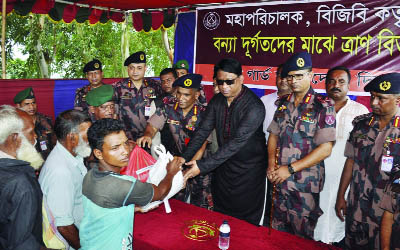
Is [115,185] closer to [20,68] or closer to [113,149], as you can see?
[113,149]

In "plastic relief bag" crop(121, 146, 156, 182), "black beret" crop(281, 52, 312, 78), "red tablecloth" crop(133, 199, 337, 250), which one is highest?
"black beret" crop(281, 52, 312, 78)

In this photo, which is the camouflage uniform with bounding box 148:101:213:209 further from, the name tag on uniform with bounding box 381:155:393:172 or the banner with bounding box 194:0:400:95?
the banner with bounding box 194:0:400:95

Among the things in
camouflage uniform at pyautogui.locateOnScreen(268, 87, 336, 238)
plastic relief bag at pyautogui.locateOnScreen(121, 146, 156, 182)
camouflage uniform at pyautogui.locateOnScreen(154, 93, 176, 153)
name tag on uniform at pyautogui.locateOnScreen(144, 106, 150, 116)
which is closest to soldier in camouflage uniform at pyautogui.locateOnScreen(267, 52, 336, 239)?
camouflage uniform at pyautogui.locateOnScreen(268, 87, 336, 238)

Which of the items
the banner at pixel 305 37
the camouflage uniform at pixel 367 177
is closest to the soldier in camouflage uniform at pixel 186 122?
the camouflage uniform at pixel 367 177

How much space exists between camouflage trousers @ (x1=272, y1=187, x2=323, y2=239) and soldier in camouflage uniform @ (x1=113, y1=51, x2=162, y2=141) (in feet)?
9.18

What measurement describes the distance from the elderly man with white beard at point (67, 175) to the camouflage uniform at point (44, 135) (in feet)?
8.14

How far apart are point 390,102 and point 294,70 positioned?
0.86m

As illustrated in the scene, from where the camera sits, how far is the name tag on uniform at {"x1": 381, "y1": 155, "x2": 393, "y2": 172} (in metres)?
2.73

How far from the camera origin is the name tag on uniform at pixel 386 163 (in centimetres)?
273

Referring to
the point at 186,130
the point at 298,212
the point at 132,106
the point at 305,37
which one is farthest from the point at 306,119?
the point at 305,37

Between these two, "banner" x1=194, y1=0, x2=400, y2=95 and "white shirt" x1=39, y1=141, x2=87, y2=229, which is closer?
"white shirt" x1=39, y1=141, x2=87, y2=229

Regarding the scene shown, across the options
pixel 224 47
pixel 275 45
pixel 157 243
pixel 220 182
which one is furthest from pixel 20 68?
pixel 157 243

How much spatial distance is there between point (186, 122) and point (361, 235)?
2.24 metres

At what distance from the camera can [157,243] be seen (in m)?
2.20
